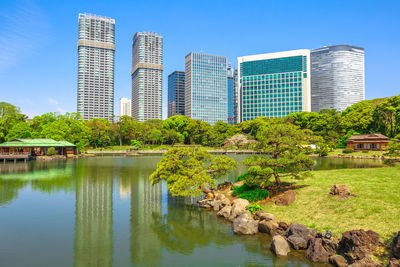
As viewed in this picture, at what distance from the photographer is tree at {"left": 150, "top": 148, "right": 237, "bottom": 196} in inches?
751

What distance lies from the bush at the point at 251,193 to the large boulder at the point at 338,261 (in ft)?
25.6

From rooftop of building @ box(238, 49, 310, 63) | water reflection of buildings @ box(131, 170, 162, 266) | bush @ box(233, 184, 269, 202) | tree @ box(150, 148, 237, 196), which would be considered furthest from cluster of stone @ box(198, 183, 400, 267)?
rooftop of building @ box(238, 49, 310, 63)

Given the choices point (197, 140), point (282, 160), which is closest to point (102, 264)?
point (282, 160)

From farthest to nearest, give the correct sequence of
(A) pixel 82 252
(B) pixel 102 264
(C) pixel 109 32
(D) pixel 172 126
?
1. (C) pixel 109 32
2. (D) pixel 172 126
3. (A) pixel 82 252
4. (B) pixel 102 264

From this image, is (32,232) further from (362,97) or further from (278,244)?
(362,97)

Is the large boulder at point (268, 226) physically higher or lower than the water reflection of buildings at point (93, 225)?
higher

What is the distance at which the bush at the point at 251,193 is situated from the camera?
18.7 m

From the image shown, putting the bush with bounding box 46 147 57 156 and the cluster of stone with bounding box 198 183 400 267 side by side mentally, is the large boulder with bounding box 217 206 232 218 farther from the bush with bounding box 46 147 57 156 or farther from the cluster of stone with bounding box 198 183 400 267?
the bush with bounding box 46 147 57 156

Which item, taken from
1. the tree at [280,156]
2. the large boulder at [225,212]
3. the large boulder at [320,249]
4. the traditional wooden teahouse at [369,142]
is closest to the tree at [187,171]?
the large boulder at [225,212]

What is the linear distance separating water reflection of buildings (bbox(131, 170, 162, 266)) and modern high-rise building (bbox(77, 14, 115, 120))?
489ft

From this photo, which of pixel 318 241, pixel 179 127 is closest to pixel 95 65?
pixel 179 127

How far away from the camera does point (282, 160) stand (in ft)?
58.1

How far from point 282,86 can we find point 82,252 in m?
143

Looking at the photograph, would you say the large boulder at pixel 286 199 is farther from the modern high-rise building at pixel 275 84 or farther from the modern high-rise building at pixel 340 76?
the modern high-rise building at pixel 340 76
